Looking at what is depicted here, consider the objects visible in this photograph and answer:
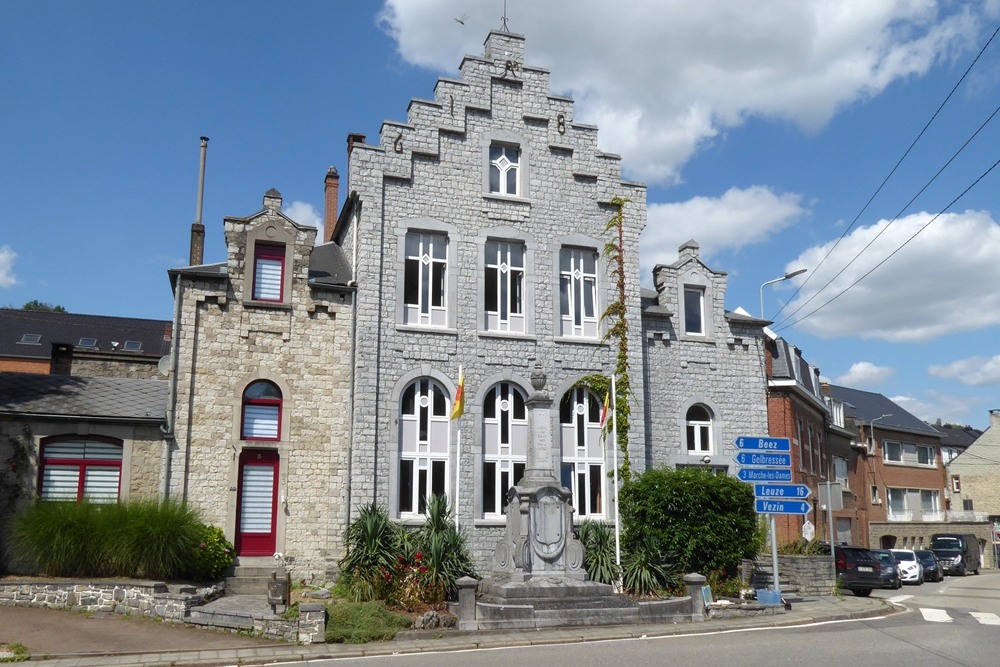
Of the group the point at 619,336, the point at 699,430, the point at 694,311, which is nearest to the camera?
the point at 619,336

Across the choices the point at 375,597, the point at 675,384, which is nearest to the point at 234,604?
the point at 375,597

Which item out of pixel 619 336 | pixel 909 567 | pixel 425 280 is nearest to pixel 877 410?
pixel 909 567

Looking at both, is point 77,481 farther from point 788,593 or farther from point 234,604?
point 788,593

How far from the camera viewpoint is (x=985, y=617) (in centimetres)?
1844

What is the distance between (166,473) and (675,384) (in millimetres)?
13812

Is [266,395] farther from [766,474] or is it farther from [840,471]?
[840,471]

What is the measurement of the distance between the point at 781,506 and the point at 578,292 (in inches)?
337

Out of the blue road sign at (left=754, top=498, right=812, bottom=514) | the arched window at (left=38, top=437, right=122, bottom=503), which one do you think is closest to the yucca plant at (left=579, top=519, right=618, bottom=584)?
the blue road sign at (left=754, top=498, right=812, bottom=514)

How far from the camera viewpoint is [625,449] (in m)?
23.0

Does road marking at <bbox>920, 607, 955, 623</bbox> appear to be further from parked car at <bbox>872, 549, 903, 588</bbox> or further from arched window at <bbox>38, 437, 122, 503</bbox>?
arched window at <bbox>38, 437, 122, 503</bbox>

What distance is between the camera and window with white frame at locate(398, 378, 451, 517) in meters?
21.6

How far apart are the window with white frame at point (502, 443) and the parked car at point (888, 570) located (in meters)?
12.6

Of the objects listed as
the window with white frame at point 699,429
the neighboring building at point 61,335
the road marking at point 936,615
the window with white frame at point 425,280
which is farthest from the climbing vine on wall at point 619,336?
the neighboring building at point 61,335

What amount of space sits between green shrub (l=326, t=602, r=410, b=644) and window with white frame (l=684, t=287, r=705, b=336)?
13484 mm
